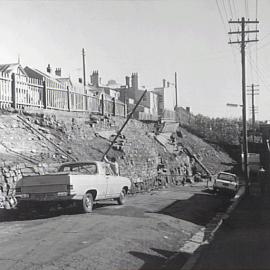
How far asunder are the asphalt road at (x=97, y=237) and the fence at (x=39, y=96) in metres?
6.70

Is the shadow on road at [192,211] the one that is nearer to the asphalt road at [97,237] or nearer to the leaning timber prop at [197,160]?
the asphalt road at [97,237]

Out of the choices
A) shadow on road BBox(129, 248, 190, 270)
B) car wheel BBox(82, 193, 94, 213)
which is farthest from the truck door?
shadow on road BBox(129, 248, 190, 270)

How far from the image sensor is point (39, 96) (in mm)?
22469

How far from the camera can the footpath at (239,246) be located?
837 cm

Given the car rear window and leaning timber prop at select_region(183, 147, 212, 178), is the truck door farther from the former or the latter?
leaning timber prop at select_region(183, 147, 212, 178)

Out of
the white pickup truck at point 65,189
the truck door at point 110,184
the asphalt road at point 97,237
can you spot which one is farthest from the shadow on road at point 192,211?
the white pickup truck at point 65,189

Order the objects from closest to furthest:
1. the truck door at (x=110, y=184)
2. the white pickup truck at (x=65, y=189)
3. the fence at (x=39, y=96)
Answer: the white pickup truck at (x=65, y=189) < the truck door at (x=110, y=184) < the fence at (x=39, y=96)

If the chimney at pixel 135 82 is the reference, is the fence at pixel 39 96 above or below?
below

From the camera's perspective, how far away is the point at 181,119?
6488 cm

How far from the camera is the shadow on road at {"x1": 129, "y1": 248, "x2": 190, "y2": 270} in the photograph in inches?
336

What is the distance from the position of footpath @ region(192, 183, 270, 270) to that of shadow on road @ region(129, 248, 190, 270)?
38 cm

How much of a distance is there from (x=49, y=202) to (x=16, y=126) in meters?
6.18

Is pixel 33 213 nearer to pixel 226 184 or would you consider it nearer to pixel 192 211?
pixel 192 211

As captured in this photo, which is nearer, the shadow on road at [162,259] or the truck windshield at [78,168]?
the shadow on road at [162,259]
